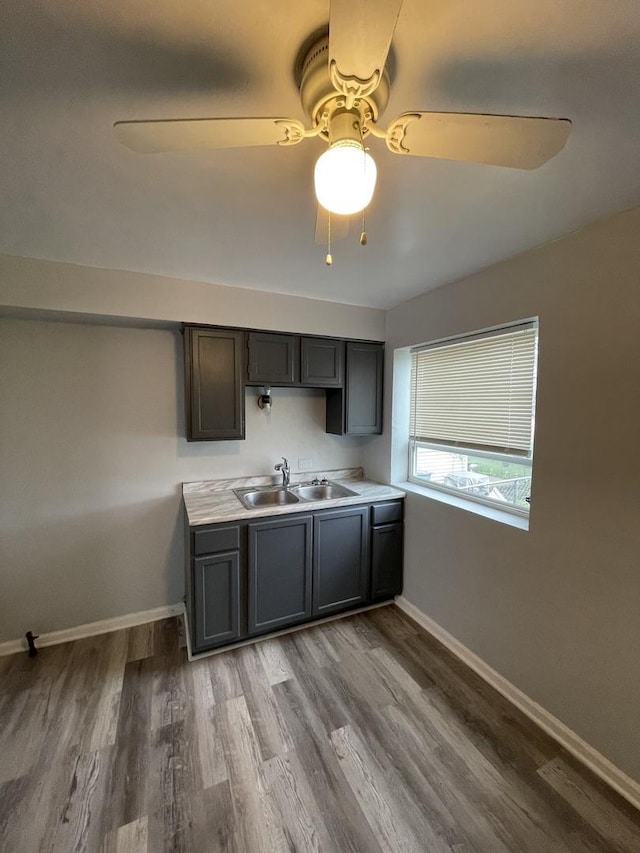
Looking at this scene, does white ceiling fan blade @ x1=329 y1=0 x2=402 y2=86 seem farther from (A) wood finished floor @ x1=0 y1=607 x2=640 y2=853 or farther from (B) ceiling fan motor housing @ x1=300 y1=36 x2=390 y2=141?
(A) wood finished floor @ x1=0 y1=607 x2=640 y2=853

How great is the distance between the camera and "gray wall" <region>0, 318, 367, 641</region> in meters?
2.18

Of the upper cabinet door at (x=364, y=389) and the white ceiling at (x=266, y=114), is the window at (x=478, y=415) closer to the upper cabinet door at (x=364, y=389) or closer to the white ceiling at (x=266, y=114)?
the upper cabinet door at (x=364, y=389)

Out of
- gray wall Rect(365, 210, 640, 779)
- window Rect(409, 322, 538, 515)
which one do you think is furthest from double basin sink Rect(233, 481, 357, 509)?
gray wall Rect(365, 210, 640, 779)

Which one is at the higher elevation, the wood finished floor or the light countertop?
the light countertop

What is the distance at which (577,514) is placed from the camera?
5.21 ft

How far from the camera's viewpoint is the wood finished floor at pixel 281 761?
1284mm

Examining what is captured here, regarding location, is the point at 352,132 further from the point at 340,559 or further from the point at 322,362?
the point at 340,559

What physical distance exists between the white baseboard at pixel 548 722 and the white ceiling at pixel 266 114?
7.71ft

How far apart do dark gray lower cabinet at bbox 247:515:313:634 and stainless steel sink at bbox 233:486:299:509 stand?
0.36 metres

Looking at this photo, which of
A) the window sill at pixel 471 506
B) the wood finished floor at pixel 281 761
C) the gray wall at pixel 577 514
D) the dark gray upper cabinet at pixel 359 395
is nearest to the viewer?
the wood finished floor at pixel 281 761

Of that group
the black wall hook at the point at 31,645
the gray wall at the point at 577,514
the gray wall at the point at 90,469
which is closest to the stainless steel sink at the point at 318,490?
the gray wall at the point at 90,469

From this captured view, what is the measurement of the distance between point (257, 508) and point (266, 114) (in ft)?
6.39

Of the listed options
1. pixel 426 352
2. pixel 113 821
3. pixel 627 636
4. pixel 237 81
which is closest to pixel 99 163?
pixel 237 81

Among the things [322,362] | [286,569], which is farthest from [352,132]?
[286,569]
